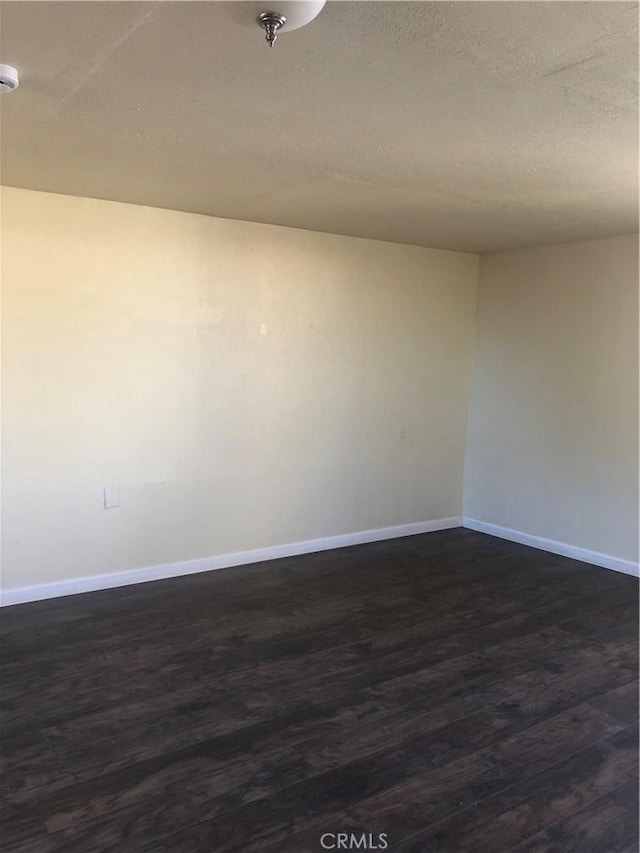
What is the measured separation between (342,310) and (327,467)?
1.11m

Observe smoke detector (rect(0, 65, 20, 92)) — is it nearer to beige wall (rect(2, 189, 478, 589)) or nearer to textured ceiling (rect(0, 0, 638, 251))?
textured ceiling (rect(0, 0, 638, 251))

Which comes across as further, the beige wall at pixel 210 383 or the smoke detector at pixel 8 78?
the beige wall at pixel 210 383

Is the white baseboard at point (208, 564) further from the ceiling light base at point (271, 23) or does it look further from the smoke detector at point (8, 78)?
the ceiling light base at point (271, 23)

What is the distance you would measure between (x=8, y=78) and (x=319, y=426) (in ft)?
9.90

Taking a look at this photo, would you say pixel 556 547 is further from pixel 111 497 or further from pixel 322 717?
pixel 111 497

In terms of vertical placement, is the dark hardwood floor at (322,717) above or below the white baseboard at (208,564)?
below

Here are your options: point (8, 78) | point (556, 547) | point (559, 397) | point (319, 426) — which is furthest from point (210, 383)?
point (556, 547)

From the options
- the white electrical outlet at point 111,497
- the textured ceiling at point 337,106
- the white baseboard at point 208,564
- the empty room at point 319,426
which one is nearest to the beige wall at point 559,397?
the empty room at point 319,426

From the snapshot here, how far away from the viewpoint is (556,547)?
4.73 meters

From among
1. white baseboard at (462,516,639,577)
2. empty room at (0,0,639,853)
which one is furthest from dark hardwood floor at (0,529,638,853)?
white baseboard at (462,516,639,577)

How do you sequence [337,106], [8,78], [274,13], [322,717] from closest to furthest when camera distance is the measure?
[274,13] < [8,78] < [337,106] < [322,717]

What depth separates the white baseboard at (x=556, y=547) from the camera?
4.34 metres

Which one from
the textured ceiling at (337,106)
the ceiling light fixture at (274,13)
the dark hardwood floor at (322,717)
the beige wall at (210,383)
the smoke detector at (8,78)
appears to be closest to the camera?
the ceiling light fixture at (274,13)

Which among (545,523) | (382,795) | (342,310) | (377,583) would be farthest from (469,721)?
(342,310)
